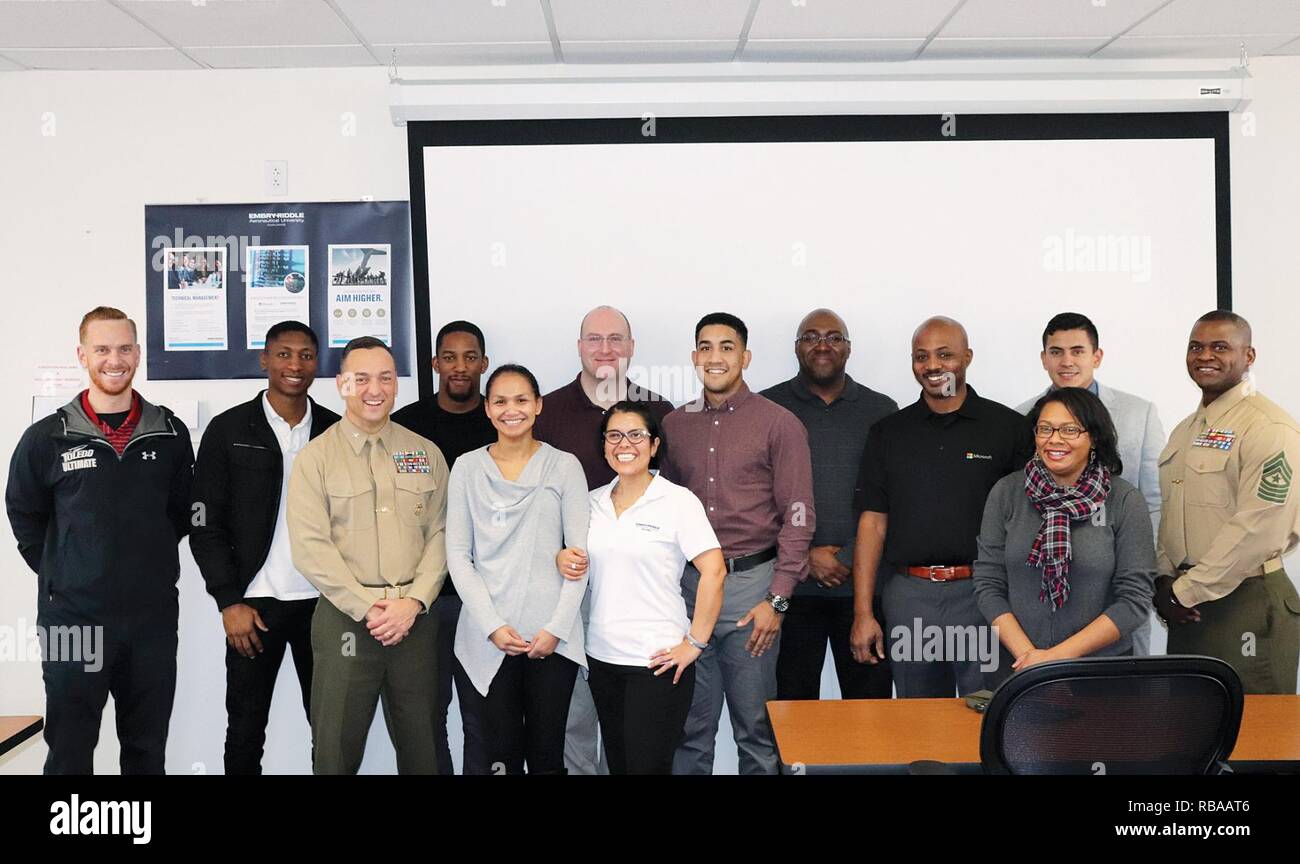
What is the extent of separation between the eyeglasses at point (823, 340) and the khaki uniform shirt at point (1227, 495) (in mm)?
1251

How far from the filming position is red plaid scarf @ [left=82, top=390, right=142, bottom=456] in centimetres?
303

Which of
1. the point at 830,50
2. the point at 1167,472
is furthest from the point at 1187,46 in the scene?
the point at 1167,472

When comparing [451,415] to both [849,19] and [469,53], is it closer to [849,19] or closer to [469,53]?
[469,53]

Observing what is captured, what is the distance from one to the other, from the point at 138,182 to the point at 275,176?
587 millimetres

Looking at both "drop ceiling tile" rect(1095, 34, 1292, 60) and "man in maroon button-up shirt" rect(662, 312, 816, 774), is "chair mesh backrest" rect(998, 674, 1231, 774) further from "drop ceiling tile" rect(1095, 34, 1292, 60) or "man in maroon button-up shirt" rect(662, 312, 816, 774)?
"drop ceiling tile" rect(1095, 34, 1292, 60)

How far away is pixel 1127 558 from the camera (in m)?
2.48

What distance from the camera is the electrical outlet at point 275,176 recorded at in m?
3.80

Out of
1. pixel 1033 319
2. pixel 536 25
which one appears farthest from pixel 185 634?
pixel 1033 319

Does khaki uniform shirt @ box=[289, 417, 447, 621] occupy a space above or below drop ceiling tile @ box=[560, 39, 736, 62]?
below

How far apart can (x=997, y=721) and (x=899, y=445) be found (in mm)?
1585

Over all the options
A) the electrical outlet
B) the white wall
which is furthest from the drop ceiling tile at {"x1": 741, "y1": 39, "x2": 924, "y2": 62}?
the electrical outlet

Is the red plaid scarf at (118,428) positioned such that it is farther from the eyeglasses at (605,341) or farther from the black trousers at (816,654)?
the black trousers at (816,654)

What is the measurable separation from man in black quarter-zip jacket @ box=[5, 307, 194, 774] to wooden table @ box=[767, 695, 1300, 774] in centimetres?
216
